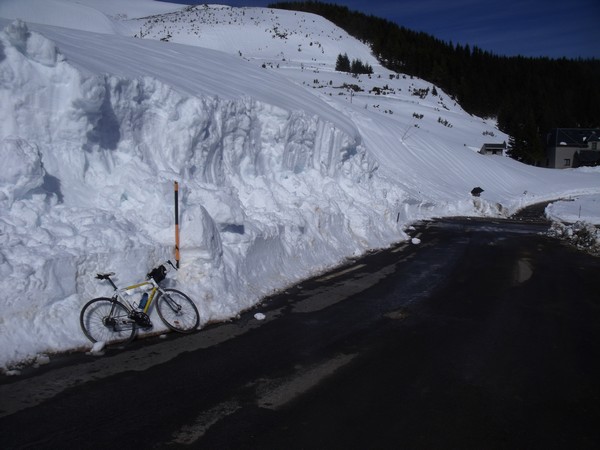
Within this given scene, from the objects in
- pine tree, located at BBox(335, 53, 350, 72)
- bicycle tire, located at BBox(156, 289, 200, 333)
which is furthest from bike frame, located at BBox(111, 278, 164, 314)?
pine tree, located at BBox(335, 53, 350, 72)

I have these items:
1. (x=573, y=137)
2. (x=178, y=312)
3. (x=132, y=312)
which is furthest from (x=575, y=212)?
(x=573, y=137)

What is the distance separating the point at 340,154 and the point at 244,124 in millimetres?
6345

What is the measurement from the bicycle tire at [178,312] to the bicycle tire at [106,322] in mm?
514

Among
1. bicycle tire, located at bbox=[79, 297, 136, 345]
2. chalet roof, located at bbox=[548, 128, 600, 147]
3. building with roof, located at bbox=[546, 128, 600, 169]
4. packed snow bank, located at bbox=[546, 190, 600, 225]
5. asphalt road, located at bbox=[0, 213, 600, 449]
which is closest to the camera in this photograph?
asphalt road, located at bbox=[0, 213, 600, 449]

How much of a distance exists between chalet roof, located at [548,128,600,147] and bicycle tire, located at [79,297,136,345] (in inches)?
3489

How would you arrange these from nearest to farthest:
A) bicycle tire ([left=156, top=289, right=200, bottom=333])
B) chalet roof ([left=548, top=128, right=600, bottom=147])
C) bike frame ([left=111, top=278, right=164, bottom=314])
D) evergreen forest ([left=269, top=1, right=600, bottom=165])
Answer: bike frame ([left=111, top=278, right=164, bottom=314]) < bicycle tire ([left=156, top=289, right=200, bottom=333]) < chalet roof ([left=548, top=128, right=600, bottom=147]) < evergreen forest ([left=269, top=1, right=600, bottom=165])

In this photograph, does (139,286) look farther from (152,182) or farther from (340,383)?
(340,383)

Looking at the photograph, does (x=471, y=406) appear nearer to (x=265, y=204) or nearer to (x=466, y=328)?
(x=466, y=328)

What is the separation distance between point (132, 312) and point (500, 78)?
4921 inches

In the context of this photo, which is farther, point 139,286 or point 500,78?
point 500,78

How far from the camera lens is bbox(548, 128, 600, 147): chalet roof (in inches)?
3221

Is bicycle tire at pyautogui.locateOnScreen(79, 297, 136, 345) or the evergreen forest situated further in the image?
the evergreen forest

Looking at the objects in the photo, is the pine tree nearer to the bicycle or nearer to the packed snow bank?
the packed snow bank

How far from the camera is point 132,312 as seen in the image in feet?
21.4
